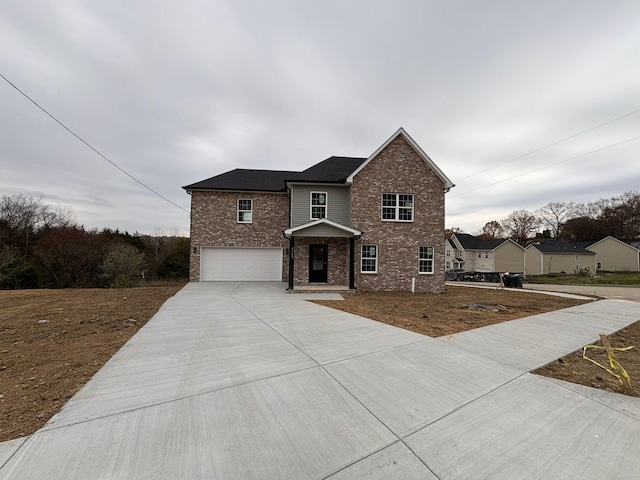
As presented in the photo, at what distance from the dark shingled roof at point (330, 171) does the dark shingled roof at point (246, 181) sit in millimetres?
1734

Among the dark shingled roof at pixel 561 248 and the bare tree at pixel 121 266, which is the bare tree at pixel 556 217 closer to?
the dark shingled roof at pixel 561 248

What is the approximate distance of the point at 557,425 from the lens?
2727 millimetres

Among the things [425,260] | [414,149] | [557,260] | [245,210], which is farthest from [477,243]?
[245,210]

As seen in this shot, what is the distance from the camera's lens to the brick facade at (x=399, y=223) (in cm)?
1396

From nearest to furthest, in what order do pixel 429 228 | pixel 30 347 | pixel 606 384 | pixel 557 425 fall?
pixel 557 425
pixel 606 384
pixel 30 347
pixel 429 228

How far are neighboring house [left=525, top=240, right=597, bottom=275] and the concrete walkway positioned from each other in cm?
4690

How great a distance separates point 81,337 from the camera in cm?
561

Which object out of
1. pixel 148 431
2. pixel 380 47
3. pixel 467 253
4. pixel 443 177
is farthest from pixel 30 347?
pixel 467 253

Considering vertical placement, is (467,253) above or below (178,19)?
below

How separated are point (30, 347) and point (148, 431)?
14.4ft

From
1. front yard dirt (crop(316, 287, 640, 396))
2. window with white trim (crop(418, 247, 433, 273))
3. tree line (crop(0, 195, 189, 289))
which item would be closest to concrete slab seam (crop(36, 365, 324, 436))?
front yard dirt (crop(316, 287, 640, 396))

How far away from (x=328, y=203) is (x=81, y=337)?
11.3 metres

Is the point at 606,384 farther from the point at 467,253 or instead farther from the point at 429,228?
the point at 467,253

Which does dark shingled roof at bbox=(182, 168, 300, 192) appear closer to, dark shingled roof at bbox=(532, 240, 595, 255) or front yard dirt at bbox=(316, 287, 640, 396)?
front yard dirt at bbox=(316, 287, 640, 396)
